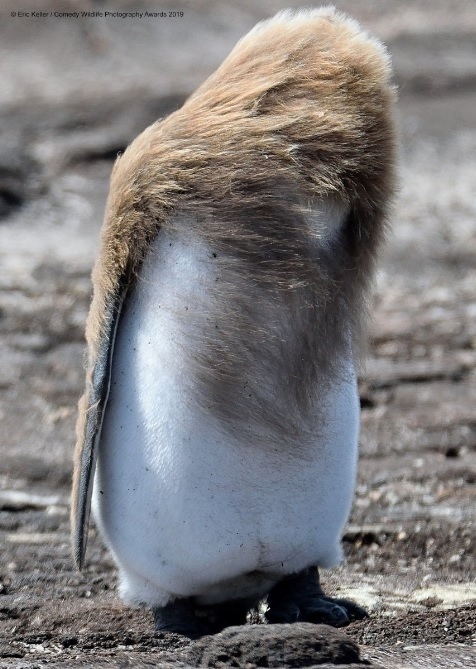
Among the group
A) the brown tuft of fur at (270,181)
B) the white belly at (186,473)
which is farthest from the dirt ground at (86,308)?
the brown tuft of fur at (270,181)

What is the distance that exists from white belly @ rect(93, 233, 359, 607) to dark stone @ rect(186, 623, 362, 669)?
23 centimetres

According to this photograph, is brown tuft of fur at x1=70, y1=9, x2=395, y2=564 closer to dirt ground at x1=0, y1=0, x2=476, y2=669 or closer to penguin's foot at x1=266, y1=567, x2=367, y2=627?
penguin's foot at x1=266, y1=567, x2=367, y2=627

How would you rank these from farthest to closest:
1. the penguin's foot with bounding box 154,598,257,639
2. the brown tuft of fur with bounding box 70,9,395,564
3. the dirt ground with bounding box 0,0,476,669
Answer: the dirt ground with bounding box 0,0,476,669, the penguin's foot with bounding box 154,598,257,639, the brown tuft of fur with bounding box 70,9,395,564

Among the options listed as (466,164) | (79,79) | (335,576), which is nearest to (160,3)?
(79,79)

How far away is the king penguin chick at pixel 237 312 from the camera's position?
1905 mm

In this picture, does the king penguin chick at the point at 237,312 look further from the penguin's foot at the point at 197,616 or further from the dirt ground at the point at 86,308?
the dirt ground at the point at 86,308

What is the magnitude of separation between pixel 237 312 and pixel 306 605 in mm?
609

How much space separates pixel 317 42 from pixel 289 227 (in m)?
0.35

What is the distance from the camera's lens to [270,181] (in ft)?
6.22

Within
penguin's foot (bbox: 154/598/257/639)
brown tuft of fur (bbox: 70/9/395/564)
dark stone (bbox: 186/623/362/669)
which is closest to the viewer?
dark stone (bbox: 186/623/362/669)

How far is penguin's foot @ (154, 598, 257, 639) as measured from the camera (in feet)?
6.80

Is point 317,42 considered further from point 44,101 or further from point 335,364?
point 44,101

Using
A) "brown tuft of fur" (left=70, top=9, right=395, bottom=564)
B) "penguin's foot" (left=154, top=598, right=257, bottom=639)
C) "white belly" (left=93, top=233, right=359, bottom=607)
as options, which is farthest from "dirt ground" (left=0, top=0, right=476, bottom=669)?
"brown tuft of fur" (left=70, top=9, right=395, bottom=564)

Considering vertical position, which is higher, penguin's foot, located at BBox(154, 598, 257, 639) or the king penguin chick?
the king penguin chick
